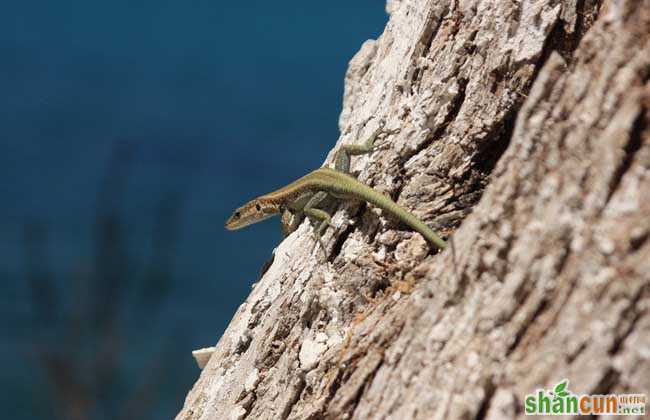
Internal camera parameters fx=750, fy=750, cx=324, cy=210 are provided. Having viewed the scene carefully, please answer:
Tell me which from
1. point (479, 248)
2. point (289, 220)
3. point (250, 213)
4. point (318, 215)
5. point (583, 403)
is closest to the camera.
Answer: point (583, 403)

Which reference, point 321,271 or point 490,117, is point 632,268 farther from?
point 321,271

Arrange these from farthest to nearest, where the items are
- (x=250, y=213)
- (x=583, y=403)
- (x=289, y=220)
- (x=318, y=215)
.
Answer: (x=250, y=213) < (x=289, y=220) < (x=318, y=215) < (x=583, y=403)

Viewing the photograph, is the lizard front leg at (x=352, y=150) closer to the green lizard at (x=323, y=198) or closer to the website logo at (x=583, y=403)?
the green lizard at (x=323, y=198)

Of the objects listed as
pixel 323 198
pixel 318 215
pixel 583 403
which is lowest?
pixel 583 403

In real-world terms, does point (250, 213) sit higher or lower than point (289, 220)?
higher

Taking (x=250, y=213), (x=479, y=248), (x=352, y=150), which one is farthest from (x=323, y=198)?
(x=479, y=248)

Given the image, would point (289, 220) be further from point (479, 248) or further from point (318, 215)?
point (479, 248)
